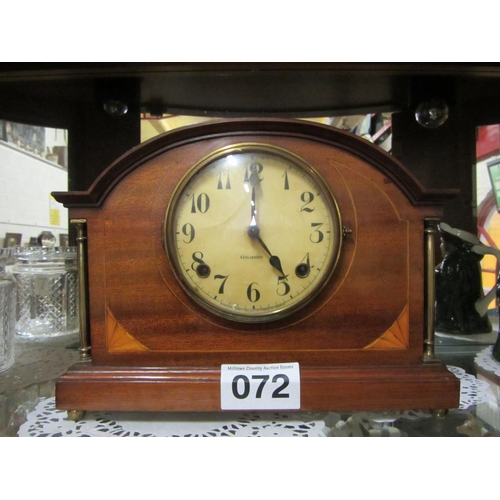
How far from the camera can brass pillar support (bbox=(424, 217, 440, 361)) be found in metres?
0.71

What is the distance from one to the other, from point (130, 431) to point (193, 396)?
134 millimetres

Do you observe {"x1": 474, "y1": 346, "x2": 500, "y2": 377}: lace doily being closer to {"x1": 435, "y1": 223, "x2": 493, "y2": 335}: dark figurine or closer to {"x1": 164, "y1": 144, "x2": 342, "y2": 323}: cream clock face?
{"x1": 435, "y1": 223, "x2": 493, "y2": 335}: dark figurine

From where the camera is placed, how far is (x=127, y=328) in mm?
721

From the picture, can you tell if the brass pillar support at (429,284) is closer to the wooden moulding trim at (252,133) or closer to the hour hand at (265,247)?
the wooden moulding trim at (252,133)

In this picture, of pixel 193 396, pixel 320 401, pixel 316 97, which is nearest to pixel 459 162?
pixel 316 97

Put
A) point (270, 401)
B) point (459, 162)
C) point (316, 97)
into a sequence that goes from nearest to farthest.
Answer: point (270, 401)
point (316, 97)
point (459, 162)

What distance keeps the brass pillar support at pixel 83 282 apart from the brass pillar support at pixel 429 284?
65 cm

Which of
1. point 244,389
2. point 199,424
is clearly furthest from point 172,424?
point 244,389

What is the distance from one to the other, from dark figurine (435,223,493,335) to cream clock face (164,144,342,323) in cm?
58

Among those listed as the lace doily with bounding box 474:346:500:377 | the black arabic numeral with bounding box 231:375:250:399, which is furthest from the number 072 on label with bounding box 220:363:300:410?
the lace doily with bounding box 474:346:500:377

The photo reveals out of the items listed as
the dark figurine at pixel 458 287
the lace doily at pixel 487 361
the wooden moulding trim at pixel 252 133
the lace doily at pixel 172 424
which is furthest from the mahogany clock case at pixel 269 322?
the dark figurine at pixel 458 287

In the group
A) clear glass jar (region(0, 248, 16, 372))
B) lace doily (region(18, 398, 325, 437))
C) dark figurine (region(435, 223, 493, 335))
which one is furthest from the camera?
dark figurine (region(435, 223, 493, 335))

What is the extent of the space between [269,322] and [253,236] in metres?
0.17

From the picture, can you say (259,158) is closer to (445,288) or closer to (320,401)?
(320,401)
